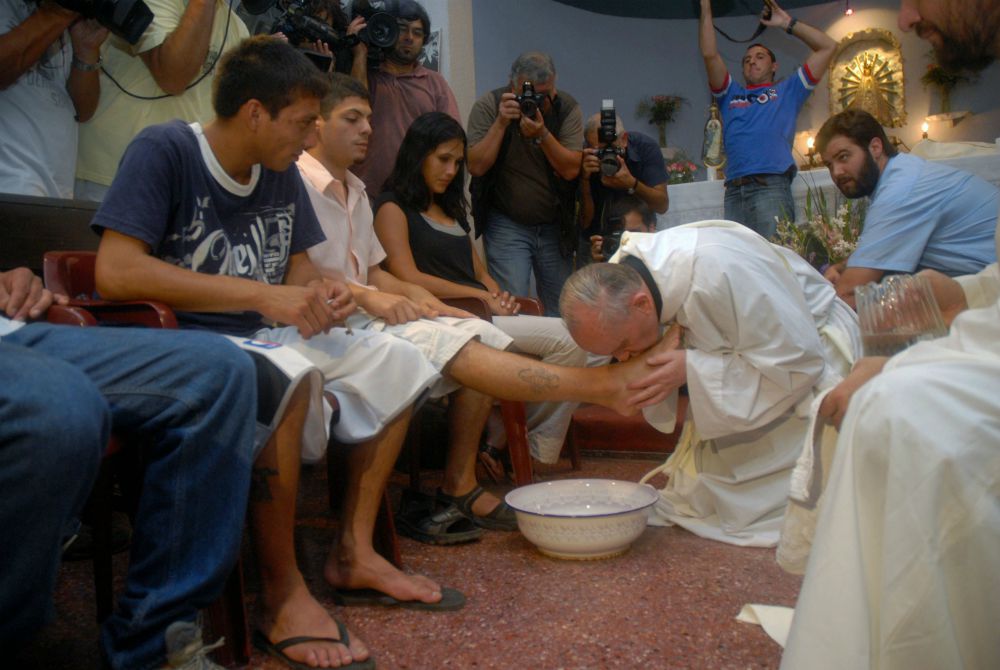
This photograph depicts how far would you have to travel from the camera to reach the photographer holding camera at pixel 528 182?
13.0ft

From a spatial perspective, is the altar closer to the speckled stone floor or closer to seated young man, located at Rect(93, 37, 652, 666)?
the speckled stone floor

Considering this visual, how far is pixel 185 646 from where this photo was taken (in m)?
1.45

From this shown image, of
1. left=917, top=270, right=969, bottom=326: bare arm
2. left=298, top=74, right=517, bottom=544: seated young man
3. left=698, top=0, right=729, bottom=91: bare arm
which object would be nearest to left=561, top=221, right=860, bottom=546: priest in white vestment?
left=298, top=74, right=517, bottom=544: seated young man

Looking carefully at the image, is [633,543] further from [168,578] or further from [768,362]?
[168,578]

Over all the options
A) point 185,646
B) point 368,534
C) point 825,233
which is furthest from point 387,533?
point 825,233

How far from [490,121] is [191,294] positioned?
2449 millimetres

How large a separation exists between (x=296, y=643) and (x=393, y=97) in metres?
2.63

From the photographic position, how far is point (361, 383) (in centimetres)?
203

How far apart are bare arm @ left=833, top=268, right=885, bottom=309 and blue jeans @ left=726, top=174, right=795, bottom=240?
4.10 feet

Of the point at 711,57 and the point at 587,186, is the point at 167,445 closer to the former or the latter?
the point at 587,186

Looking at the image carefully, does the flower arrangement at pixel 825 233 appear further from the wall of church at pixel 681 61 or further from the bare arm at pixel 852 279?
the wall of church at pixel 681 61

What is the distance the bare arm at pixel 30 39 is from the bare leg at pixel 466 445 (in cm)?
153

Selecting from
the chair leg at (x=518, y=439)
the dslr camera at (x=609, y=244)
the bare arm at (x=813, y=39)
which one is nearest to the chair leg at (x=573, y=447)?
the chair leg at (x=518, y=439)

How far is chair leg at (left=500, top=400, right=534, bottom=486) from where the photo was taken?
2.92 m
